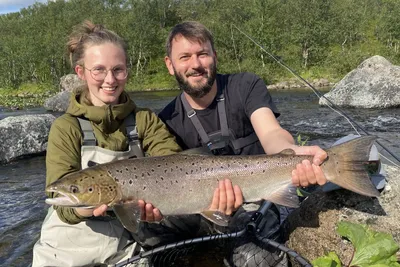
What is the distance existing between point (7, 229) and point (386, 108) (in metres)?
14.6

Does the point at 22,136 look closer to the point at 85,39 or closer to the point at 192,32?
the point at 85,39

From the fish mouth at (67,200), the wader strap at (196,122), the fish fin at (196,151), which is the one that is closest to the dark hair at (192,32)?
the wader strap at (196,122)

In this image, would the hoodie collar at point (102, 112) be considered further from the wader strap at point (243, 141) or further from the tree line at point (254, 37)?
the tree line at point (254, 37)

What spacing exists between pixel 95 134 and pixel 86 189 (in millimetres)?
729

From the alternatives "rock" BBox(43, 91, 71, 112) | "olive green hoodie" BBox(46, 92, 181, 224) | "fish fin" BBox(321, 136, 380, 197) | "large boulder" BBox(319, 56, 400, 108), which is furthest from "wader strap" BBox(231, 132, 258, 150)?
"rock" BBox(43, 91, 71, 112)

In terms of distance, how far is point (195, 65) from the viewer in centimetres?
437

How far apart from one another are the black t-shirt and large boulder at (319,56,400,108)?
13251 mm

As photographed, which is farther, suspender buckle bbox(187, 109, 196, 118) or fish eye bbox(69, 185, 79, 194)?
suspender buckle bbox(187, 109, 196, 118)

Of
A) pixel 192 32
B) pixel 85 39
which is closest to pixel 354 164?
pixel 192 32

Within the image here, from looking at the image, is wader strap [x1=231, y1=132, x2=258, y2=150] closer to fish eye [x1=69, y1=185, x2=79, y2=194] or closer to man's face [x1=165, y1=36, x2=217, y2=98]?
man's face [x1=165, y1=36, x2=217, y2=98]

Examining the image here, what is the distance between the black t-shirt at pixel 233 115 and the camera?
4.50 metres

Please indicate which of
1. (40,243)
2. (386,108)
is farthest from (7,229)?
(386,108)

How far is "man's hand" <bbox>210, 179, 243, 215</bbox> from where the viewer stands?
133 inches

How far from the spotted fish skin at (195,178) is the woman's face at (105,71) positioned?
2.64 feet
